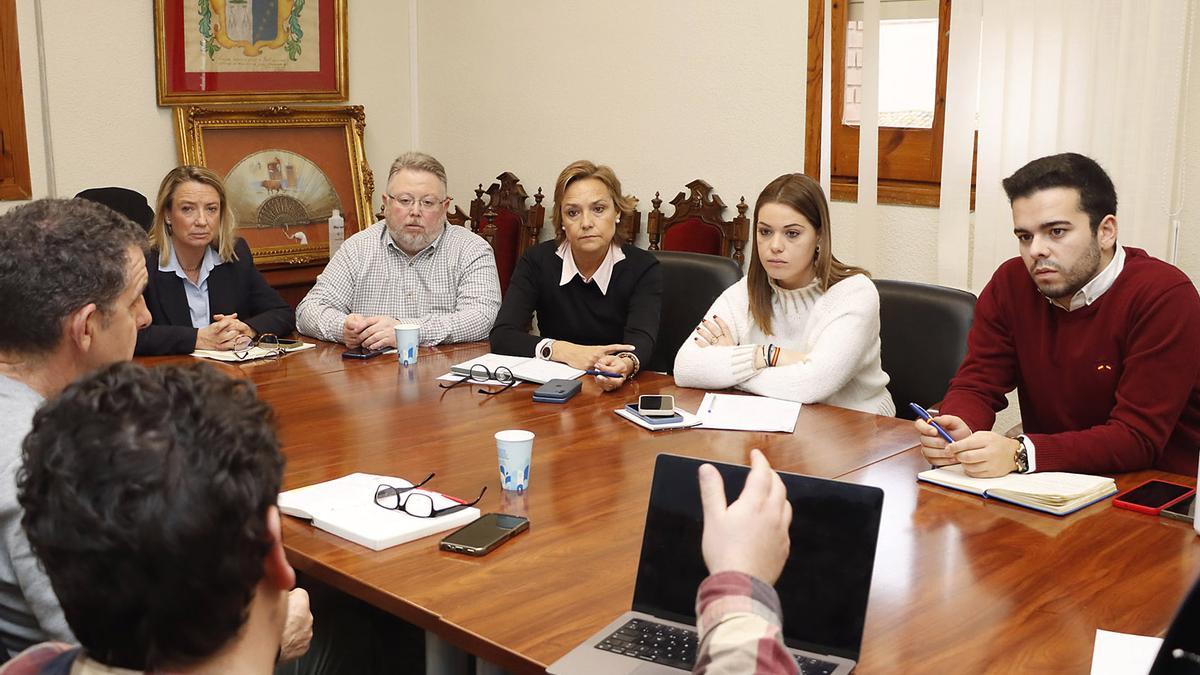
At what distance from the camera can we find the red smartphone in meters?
2.00

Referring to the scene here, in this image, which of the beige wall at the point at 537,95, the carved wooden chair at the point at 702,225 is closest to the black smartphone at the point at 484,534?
the beige wall at the point at 537,95

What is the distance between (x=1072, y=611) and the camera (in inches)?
63.1

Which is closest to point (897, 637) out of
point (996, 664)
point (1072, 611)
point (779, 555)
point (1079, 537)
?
point (996, 664)

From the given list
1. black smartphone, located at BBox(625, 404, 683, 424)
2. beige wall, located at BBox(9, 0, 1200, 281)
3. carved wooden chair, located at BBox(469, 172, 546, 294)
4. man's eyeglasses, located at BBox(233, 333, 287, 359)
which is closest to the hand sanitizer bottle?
beige wall, located at BBox(9, 0, 1200, 281)

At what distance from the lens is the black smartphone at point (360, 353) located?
3.38m

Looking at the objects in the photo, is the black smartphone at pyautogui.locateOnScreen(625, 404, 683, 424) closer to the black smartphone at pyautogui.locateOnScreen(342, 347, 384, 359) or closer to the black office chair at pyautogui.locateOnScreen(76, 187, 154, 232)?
the black smartphone at pyautogui.locateOnScreen(342, 347, 384, 359)

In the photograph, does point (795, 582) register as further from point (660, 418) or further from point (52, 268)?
point (52, 268)

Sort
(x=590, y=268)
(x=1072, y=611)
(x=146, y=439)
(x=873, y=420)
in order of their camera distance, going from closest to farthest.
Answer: (x=146, y=439)
(x=1072, y=611)
(x=873, y=420)
(x=590, y=268)

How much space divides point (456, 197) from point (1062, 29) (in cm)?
321

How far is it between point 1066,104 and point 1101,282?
1.12m

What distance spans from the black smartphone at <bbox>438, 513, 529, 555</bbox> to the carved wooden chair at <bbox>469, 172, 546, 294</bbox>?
11.1ft

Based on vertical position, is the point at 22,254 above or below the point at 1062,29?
below

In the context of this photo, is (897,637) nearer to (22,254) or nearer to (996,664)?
(996,664)

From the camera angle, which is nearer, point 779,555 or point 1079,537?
point 779,555
